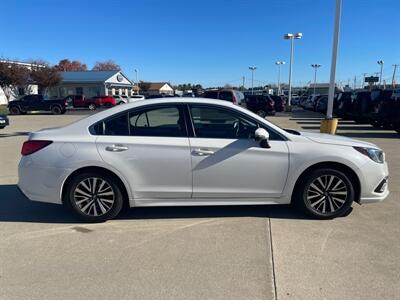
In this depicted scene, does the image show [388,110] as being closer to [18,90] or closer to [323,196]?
[323,196]

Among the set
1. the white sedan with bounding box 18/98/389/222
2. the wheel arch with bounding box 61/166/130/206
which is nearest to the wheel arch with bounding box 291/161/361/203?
the white sedan with bounding box 18/98/389/222

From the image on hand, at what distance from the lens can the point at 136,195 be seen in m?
4.92

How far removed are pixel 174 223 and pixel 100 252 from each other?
115 cm

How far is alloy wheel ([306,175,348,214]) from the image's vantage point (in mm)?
4961

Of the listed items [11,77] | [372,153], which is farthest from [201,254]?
[11,77]

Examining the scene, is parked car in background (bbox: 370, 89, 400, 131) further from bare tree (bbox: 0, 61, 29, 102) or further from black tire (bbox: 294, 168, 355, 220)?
bare tree (bbox: 0, 61, 29, 102)

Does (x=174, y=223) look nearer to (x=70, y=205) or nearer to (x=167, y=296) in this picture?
(x=70, y=205)

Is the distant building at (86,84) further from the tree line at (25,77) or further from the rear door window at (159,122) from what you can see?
the rear door window at (159,122)

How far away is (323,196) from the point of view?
500cm

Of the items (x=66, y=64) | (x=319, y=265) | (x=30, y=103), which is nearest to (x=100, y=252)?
(x=319, y=265)

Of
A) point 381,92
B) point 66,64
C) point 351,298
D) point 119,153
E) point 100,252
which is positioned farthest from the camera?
point 66,64

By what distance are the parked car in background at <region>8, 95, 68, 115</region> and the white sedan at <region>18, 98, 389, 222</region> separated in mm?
30546

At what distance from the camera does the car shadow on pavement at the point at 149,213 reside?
520 centimetres

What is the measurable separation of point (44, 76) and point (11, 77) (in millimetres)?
6403
